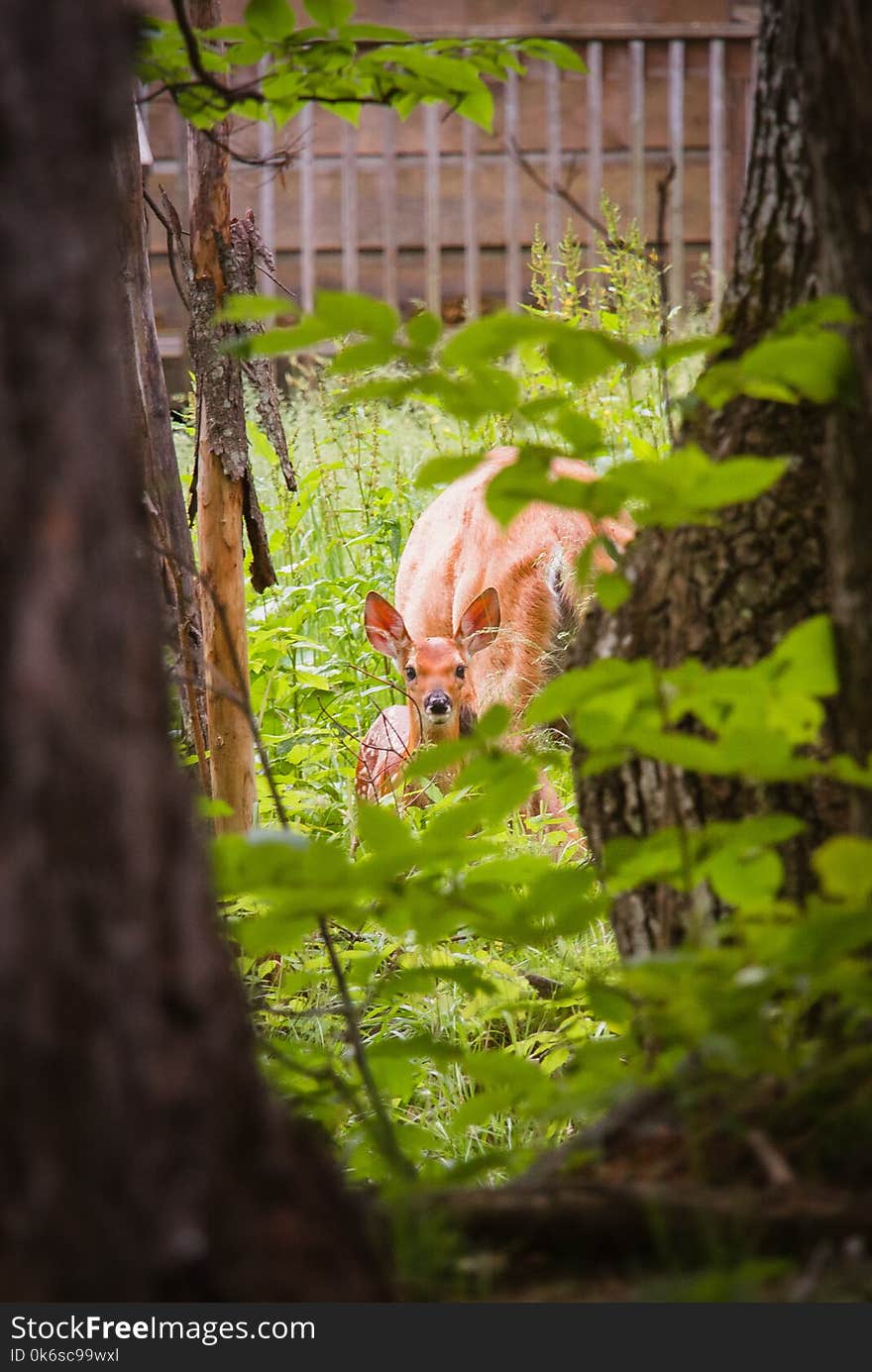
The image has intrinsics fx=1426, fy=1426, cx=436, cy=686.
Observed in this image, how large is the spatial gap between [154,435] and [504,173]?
826 cm

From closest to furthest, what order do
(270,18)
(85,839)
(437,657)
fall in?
(85,839)
(270,18)
(437,657)

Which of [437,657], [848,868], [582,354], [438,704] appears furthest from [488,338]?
[437,657]

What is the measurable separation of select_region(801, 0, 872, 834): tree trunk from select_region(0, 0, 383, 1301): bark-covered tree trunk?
73 centimetres

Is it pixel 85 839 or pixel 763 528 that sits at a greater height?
pixel 763 528

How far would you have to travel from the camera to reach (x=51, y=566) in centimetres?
93

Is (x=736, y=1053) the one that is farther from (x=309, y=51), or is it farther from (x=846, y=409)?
(x=309, y=51)

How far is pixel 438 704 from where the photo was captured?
4.98 meters

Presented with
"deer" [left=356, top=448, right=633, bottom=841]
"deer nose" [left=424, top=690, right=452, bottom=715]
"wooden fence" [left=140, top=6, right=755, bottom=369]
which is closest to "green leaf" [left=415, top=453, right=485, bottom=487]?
"deer" [left=356, top=448, right=633, bottom=841]

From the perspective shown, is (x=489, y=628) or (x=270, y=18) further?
(x=489, y=628)

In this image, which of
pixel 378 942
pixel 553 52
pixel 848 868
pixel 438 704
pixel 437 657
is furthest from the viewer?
pixel 437 657

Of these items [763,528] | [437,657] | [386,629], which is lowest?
[437,657]

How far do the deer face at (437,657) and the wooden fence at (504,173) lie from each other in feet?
19.2

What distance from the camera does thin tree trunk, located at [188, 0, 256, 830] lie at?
3199mm

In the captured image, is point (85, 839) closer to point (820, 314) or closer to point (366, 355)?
point (366, 355)
